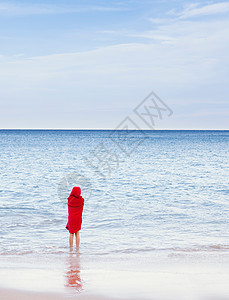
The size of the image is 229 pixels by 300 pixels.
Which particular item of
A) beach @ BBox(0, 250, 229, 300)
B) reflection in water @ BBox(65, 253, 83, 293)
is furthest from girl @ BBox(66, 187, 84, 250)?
beach @ BBox(0, 250, 229, 300)

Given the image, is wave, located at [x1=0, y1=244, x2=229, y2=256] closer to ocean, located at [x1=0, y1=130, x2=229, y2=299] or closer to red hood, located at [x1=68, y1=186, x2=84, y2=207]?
ocean, located at [x1=0, y1=130, x2=229, y2=299]

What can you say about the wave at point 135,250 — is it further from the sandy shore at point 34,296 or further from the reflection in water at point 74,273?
the sandy shore at point 34,296

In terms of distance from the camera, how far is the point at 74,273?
789 centimetres

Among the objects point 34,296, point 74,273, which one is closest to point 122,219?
point 74,273

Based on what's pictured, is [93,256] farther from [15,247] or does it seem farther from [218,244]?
[218,244]

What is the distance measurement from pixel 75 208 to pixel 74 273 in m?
2.39

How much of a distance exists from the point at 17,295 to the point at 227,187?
18690 millimetres

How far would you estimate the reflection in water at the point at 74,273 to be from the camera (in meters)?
6.99

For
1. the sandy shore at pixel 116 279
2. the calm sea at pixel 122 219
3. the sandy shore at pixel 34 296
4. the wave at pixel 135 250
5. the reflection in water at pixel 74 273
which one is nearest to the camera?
the sandy shore at pixel 34 296

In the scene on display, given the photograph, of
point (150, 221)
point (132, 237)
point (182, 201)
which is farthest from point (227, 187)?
point (132, 237)

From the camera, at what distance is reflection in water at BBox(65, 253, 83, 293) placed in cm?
699

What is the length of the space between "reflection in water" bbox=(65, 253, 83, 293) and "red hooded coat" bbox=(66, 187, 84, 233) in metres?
0.74

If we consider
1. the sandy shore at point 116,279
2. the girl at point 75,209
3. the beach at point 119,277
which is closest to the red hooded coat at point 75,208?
the girl at point 75,209

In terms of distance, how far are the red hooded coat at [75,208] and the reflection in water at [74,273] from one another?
74 cm
